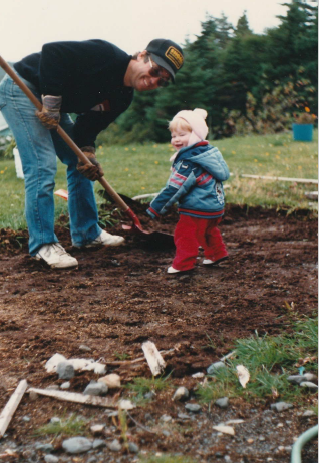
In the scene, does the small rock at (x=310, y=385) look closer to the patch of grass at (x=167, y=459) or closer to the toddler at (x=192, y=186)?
the patch of grass at (x=167, y=459)

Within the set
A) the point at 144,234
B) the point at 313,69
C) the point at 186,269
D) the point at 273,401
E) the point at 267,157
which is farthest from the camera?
the point at 313,69

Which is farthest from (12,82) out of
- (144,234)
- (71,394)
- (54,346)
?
(71,394)

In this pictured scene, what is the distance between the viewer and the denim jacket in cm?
349

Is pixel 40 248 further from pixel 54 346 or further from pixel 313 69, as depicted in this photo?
pixel 313 69

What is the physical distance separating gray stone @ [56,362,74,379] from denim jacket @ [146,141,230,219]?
62.5 inches

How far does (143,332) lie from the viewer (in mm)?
2635

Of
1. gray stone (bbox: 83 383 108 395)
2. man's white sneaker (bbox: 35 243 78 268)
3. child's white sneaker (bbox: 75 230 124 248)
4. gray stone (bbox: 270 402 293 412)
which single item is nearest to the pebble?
gray stone (bbox: 83 383 108 395)

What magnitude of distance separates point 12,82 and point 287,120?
1422 centimetres

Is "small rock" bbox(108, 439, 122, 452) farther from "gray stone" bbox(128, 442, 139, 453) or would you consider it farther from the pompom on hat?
the pompom on hat

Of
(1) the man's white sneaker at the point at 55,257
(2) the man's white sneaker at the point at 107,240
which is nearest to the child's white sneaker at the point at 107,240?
(2) the man's white sneaker at the point at 107,240

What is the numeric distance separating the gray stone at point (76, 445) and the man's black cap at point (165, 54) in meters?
2.43

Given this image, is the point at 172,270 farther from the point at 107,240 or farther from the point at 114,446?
the point at 114,446

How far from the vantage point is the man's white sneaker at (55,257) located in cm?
376

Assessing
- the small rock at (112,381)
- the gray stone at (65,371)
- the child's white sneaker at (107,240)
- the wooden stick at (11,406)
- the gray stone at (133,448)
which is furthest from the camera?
the child's white sneaker at (107,240)
